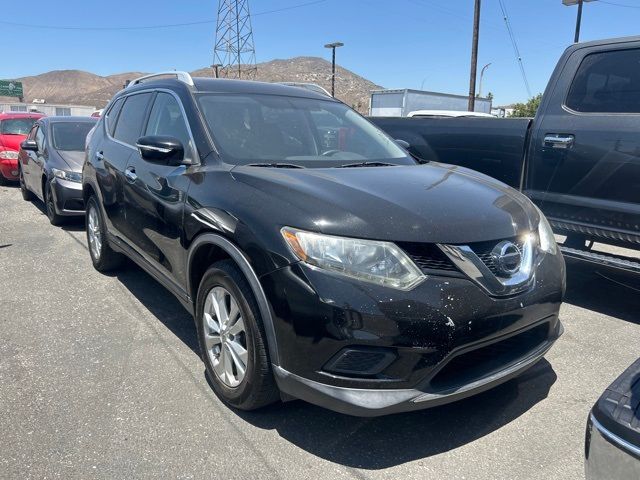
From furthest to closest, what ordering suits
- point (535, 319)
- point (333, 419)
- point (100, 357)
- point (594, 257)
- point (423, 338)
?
point (594, 257)
point (100, 357)
point (333, 419)
point (535, 319)
point (423, 338)

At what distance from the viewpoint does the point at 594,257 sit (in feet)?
13.5

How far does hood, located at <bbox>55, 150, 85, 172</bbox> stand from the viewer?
7.13 m

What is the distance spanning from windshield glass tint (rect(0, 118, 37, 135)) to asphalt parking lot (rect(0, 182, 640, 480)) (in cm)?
921

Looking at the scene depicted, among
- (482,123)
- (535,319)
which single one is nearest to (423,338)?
(535,319)

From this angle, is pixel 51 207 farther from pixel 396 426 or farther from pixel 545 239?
pixel 545 239

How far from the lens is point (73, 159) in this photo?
738cm

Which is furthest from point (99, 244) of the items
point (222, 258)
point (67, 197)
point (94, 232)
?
point (222, 258)

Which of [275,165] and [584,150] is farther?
[584,150]

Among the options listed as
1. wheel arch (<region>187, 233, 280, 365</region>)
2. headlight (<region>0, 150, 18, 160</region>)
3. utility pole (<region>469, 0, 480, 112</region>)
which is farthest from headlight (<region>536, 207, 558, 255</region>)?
utility pole (<region>469, 0, 480, 112</region>)

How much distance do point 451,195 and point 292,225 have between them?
3.13 ft

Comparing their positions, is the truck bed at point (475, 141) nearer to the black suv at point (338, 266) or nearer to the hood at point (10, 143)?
the black suv at point (338, 266)

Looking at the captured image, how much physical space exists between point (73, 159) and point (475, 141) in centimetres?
551

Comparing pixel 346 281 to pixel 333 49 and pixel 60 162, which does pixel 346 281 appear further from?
pixel 333 49

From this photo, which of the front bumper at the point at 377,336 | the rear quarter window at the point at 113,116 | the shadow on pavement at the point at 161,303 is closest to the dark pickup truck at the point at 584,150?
the front bumper at the point at 377,336
